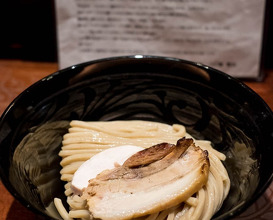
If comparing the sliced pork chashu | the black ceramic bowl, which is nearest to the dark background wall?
the black ceramic bowl

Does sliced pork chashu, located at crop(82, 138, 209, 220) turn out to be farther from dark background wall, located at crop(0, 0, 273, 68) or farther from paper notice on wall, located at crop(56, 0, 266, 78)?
dark background wall, located at crop(0, 0, 273, 68)

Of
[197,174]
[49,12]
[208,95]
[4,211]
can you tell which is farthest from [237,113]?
[49,12]

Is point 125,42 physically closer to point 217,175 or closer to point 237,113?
point 237,113

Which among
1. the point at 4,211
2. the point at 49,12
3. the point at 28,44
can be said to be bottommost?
the point at 4,211

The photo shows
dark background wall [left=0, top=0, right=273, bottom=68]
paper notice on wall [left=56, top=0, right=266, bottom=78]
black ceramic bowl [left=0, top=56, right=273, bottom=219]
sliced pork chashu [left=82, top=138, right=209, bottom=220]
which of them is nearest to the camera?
sliced pork chashu [left=82, top=138, right=209, bottom=220]

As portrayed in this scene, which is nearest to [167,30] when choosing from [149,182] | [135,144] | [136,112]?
[136,112]
